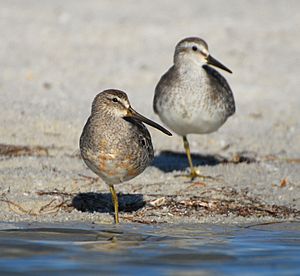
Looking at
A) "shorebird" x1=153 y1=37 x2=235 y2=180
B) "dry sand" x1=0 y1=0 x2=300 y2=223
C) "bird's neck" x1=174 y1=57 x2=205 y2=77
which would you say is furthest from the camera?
"bird's neck" x1=174 y1=57 x2=205 y2=77

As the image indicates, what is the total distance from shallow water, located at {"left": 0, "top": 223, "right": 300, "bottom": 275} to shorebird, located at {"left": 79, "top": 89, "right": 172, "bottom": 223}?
18.9 inches

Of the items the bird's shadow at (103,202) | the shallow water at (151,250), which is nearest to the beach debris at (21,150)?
the bird's shadow at (103,202)

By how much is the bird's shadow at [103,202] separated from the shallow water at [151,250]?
1.80 ft

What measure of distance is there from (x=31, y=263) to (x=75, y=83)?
663 centimetres

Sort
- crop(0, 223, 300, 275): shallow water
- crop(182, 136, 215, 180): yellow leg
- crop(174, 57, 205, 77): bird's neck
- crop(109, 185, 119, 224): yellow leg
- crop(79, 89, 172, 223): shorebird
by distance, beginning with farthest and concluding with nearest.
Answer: crop(174, 57, 205, 77): bird's neck
crop(182, 136, 215, 180): yellow leg
crop(109, 185, 119, 224): yellow leg
crop(79, 89, 172, 223): shorebird
crop(0, 223, 300, 275): shallow water

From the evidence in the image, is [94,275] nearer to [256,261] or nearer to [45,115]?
[256,261]

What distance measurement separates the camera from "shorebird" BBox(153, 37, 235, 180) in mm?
9922

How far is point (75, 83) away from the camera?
515 inches

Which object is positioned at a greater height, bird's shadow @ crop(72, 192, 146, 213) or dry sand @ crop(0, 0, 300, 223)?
dry sand @ crop(0, 0, 300, 223)

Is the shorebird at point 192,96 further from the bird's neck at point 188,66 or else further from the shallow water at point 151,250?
the shallow water at point 151,250

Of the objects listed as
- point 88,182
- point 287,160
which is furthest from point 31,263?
point 287,160

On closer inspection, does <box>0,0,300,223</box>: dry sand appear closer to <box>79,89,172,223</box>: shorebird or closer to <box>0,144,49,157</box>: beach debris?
<box>0,144,49,157</box>: beach debris

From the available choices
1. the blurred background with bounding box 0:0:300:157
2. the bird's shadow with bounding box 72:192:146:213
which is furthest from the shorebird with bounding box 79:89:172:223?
the blurred background with bounding box 0:0:300:157

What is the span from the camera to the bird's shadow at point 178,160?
10398 mm
